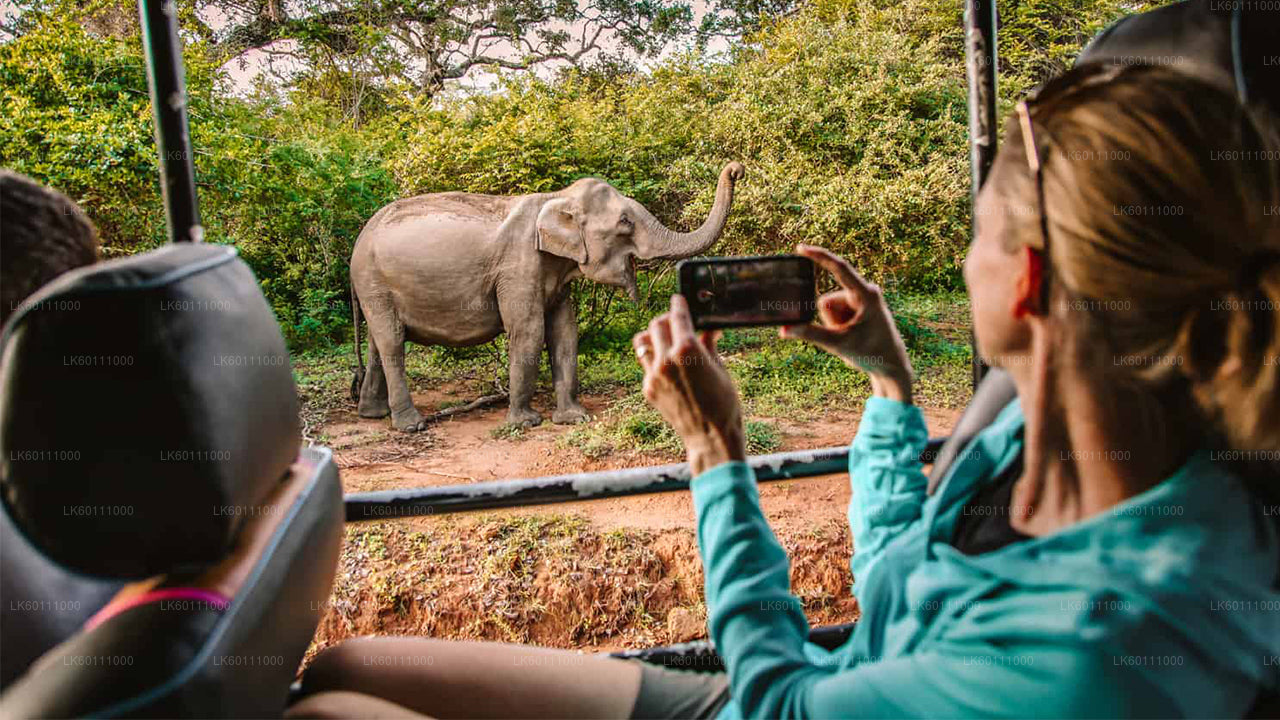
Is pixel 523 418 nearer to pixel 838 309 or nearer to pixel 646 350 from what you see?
pixel 838 309

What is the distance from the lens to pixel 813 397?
22.0ft

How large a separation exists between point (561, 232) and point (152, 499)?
5.76 m

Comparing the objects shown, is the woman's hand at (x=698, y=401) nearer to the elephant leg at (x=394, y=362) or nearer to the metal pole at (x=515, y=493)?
the metal pole at (x=515, y=493)

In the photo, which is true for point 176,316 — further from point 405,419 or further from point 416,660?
point 405,419

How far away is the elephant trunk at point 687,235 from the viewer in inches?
252

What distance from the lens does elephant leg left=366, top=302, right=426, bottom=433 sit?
6.46m

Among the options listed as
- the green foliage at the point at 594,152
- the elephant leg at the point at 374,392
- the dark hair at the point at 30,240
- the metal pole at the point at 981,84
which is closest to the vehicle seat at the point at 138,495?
the dark hair at the point at 30,240

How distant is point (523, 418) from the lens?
6508 mm

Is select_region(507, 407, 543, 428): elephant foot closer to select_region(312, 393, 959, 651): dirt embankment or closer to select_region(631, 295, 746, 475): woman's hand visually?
select_region(312, 393, 959, 651): dirt embankment

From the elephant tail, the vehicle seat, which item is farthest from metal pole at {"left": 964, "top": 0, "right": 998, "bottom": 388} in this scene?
the elephant tail

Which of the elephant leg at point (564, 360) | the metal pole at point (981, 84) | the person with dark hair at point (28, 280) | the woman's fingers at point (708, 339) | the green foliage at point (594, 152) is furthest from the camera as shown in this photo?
the elephant leg at point (564, 360)

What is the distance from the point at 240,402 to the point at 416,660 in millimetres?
489

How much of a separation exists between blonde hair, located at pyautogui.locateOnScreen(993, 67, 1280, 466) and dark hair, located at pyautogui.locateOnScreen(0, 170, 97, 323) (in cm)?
100

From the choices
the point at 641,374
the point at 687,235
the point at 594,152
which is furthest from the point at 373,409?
the point at 594,152
